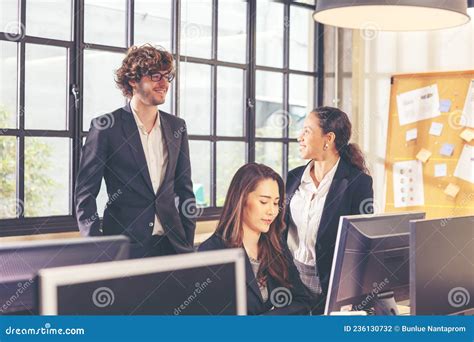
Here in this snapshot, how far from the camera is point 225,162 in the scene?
4.97 meters

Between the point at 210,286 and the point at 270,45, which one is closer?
the point at 210,286

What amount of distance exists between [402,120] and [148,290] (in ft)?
14.1

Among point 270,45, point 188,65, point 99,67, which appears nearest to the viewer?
point 99,67

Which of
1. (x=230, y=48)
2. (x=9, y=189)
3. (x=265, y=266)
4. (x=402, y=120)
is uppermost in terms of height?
(x=230, y=48)

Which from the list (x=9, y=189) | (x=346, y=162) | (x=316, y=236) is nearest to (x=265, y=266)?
(x=316, y=236)

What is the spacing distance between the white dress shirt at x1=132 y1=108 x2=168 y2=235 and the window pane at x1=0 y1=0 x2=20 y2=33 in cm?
98

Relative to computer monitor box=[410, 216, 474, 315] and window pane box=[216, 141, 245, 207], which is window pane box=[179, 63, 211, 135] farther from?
computer monitor box=[410, 216, 474, 315]

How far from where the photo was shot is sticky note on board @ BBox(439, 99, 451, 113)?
17.0 feet

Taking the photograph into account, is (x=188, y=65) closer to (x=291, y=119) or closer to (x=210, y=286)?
(x=291, y=119)

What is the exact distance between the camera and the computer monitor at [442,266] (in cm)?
226

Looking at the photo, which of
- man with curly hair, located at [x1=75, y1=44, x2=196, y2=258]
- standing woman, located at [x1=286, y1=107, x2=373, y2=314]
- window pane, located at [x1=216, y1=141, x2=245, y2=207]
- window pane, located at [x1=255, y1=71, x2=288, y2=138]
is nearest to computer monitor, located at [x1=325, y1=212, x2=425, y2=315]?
standing woman, located at [x1=286, y1=107, x2=373, y2=314]

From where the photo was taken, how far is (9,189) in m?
3.68

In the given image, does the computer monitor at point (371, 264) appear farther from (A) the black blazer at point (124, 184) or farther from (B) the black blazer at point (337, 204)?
(A) the black blazer at point (124, 184)

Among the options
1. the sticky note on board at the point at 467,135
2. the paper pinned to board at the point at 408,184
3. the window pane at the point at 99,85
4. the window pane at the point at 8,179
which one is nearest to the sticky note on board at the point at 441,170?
the paper pinned to board at the point at 408,184
